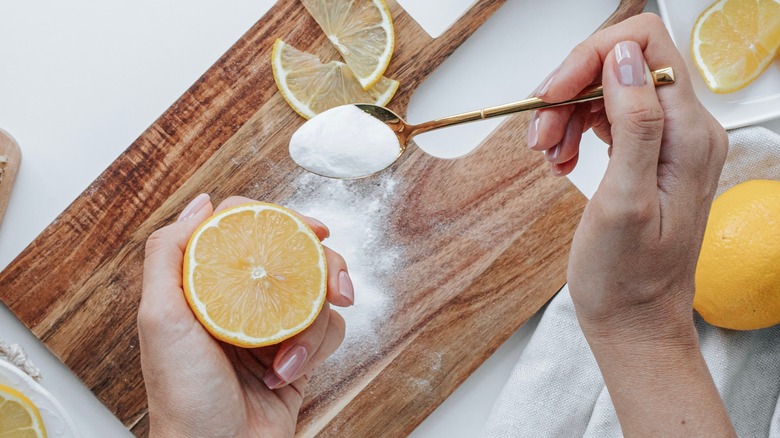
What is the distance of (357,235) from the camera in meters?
1.33

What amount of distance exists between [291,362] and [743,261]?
749 millimetres

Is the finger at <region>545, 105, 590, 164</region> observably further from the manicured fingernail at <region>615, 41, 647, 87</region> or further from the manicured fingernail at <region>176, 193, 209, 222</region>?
the manicured fingernail at <region>176, 193, 209, 222</region>

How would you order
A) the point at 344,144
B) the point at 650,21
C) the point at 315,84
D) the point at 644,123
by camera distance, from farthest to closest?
the point at 315,84, the point at 344,144, the point at 650,21, the point at 644,123

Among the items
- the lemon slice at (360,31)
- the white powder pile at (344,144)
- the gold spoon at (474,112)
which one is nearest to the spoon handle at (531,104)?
the gold spoon at (474,112)

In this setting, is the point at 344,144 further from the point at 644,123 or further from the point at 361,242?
the point at 644,123

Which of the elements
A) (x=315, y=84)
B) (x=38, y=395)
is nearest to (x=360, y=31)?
(x=315, y=84)

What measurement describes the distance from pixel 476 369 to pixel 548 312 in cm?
18

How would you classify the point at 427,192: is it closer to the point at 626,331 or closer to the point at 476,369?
the point at 476,369

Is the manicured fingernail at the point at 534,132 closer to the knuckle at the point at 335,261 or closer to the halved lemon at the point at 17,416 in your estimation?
the knuckle at the point at 335,261


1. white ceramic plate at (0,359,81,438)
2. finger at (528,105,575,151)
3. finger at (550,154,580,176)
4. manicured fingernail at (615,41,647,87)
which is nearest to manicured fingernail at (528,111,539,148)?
finger at (528,105,575,151)

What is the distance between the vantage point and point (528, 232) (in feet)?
4.39

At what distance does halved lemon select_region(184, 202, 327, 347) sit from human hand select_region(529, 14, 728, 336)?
0.39m

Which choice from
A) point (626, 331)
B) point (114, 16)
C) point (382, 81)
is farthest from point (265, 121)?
point (626, 331)

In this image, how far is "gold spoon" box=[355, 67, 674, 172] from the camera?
0.94 metres
